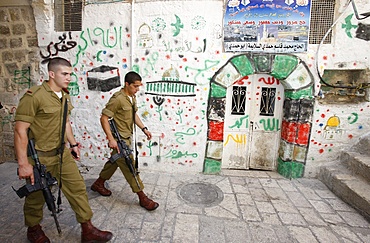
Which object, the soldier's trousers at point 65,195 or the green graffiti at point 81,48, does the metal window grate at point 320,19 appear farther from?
the soldier's trousers at point 65,195

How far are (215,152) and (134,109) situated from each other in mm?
2000

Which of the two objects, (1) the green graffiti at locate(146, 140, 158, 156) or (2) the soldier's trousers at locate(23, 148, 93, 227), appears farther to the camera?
(1) the green graffiti at locate(146, 140, 158, 156)

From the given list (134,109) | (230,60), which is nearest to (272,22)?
(230,60)

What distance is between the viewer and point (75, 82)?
4.75m

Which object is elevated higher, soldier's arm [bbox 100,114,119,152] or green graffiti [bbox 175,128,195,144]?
soldier's arm [bbox 100,114,119,152]

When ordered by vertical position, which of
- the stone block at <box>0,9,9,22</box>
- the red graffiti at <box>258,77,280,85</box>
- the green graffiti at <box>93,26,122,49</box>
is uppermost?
the stone block at <box>0,9,9,22</box>

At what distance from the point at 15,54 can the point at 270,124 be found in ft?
18.1

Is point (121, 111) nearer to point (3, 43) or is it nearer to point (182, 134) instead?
point (182, 134)

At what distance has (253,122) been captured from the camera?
189 inches

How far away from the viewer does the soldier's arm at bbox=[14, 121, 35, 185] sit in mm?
2238

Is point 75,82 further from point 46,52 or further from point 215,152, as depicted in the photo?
point 215,152

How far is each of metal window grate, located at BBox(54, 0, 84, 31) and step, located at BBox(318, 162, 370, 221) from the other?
560cm

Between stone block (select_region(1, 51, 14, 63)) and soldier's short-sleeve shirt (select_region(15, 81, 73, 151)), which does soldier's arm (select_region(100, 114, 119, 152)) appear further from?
stone block (select_region(1, 51, 14, 63))

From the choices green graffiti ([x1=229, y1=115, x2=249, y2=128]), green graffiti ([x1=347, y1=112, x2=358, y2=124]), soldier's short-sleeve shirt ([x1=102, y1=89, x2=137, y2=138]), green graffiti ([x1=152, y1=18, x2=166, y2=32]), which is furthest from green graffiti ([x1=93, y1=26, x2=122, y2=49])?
green graffiti ([x1=347, y1=112, x2=358, y2=124])
